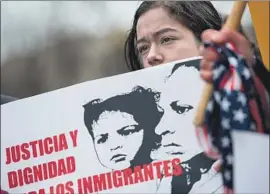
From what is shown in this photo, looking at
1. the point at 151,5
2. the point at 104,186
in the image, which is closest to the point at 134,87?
the point at 104,186

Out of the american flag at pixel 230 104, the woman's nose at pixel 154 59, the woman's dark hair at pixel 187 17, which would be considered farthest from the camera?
the woman's dark hair at pixel 187 17

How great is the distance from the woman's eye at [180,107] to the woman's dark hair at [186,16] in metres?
0.31

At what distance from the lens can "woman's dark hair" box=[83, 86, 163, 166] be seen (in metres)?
1.60

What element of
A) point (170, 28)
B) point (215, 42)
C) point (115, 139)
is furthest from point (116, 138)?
point (215, 42)

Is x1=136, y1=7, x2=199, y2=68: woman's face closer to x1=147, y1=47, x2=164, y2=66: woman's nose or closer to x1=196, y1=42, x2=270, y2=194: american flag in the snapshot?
x1=147, y1=47, x2=164, y2=66: woman's nose

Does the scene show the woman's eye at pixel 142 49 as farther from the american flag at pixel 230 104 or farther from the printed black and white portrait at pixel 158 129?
the american flag at pixel 230 104

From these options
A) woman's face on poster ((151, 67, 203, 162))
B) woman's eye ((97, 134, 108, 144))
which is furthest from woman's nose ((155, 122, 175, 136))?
woman's eye ((97, 134, 108, 144))

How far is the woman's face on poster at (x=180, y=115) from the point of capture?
158cm

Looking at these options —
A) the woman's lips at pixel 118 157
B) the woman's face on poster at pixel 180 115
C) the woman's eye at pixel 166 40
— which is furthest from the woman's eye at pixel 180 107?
the woman's eye at pixel 166 40

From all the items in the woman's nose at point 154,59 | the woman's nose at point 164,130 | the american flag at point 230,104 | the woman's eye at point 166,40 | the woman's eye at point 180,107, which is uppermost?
the woman's eye at point 166,40

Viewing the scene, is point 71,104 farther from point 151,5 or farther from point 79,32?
point 79,32

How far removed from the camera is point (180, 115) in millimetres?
1598

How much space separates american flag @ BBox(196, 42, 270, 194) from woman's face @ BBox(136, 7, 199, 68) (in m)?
0.54

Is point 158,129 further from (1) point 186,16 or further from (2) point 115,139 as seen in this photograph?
(1) point 186,16
